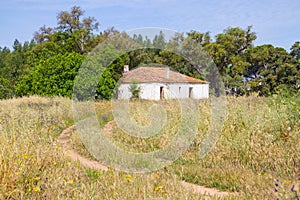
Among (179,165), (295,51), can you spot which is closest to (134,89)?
(179,165)

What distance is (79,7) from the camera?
31.7 meters

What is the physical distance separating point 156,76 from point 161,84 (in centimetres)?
99

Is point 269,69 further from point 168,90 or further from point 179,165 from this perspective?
point 179,165

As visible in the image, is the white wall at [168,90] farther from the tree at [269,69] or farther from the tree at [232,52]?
the tree at [269,69]

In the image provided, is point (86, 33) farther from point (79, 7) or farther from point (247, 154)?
point (247, 154)

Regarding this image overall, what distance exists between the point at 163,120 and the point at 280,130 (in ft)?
9.44

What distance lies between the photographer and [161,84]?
870 centimetres

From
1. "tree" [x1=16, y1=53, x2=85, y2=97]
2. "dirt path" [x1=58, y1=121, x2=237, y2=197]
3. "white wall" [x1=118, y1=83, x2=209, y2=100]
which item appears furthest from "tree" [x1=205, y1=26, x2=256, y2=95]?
"dirt path" [x1=58, y1=121, x2=237, y2=197]

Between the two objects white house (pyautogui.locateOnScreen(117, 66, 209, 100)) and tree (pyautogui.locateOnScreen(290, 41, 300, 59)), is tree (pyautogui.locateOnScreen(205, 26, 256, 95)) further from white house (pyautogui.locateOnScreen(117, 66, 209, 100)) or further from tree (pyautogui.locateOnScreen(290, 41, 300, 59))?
white house (pyautogui.locateOnScreen(117, 66, 209, 100))

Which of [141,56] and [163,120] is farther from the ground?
[141,56]

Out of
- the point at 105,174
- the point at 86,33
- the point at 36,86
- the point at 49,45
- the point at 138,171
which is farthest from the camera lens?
the point at 86,33

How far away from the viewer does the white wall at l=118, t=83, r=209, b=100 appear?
8383mm

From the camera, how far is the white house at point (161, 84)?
26.5 ft

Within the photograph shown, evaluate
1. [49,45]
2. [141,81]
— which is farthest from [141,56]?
[49,45]
